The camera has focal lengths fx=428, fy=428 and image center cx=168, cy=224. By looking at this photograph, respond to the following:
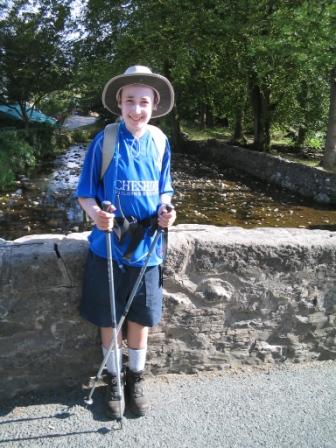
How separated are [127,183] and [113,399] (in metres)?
1.50

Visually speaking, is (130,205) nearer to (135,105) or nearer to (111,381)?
(135,105)

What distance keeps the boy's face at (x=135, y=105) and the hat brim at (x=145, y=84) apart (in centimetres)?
4

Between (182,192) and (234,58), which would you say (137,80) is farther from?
(234,58)

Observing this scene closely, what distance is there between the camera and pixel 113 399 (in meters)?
2.96

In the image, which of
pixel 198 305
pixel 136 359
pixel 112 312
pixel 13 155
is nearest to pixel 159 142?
pixel 112 312

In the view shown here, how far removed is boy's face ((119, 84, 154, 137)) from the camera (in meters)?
2.73

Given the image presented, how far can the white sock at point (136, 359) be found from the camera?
3025mm

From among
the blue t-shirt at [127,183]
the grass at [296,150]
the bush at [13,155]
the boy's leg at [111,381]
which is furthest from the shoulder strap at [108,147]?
the grass at [296,150]

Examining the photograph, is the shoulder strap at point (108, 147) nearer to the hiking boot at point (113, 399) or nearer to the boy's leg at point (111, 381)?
the boy's leg at point (111, 381)

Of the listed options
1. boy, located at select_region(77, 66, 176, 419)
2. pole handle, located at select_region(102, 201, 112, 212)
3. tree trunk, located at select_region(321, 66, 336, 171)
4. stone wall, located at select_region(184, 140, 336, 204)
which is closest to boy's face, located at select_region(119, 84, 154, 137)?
boy, located at select_region(77, 66, 176, 419)

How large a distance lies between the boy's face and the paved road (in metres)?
1.97

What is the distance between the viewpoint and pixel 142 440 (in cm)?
274

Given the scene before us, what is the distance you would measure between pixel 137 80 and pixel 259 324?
2119 mm

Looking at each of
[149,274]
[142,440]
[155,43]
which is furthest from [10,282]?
[155,43]
